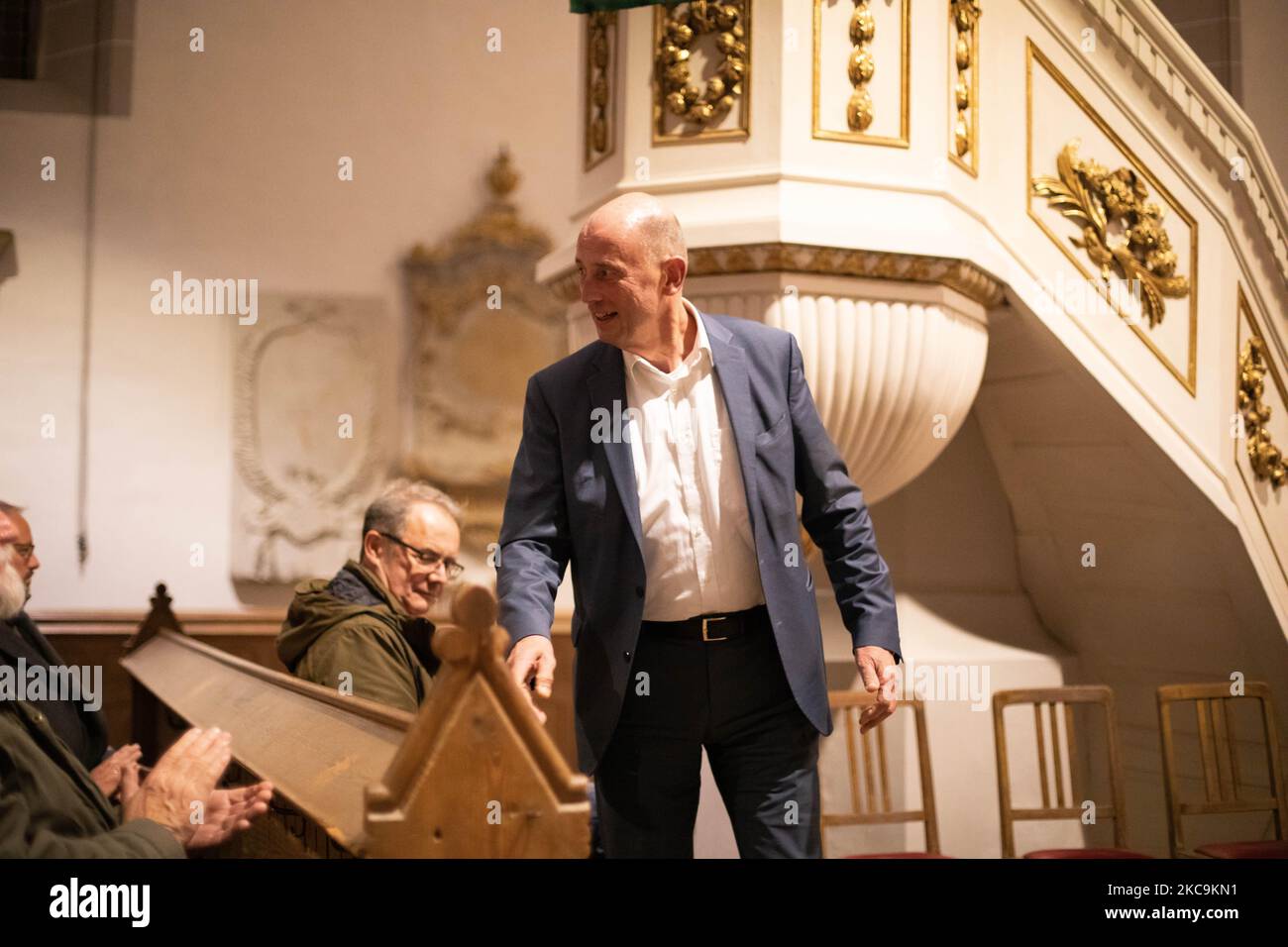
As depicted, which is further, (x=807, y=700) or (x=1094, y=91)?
(x=1094, y=91)

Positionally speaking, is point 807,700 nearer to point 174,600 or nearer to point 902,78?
point 902,78

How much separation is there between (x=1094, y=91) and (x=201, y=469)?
12.8ft

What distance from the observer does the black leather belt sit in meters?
2.13

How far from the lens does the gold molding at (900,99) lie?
3.19m

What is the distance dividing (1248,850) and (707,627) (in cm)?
190

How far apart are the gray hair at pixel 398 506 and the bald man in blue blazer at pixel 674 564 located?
104cm

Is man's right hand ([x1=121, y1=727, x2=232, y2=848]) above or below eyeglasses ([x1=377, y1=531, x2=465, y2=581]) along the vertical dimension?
below

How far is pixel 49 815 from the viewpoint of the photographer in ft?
6.27

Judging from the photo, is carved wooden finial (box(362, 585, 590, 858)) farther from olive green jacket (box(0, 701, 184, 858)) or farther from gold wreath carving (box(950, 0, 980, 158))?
gold wreath carving (box(950, 0, 980, 158))

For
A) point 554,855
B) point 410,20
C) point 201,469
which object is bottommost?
point 554,855

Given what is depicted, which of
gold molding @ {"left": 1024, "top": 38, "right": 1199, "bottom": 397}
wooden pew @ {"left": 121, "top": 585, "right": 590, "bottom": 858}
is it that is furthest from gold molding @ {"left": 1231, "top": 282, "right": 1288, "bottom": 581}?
wooden pew @ {"left": 121, "top": 585, "right": 590, "bottom": 858}

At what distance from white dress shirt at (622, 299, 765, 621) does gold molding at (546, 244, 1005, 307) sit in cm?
96
